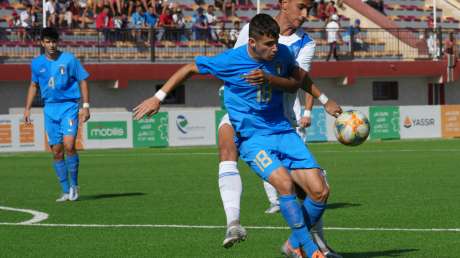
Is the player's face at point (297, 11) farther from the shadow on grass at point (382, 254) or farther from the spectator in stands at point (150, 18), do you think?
the spectator in stands at point (150, 18)

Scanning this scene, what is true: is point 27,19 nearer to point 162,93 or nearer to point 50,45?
point 50,45

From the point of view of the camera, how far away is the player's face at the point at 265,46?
8430 millimetres

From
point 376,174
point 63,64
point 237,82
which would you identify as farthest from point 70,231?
point 376,174

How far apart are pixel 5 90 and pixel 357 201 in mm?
27119

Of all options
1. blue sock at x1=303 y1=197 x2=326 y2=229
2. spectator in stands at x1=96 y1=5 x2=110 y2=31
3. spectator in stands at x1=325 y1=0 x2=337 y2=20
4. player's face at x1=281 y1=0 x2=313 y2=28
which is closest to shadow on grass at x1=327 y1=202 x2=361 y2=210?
player's face at x1=281 y1=0 x2=313 y2=28

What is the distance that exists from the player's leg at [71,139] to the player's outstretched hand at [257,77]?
7239 millimetres

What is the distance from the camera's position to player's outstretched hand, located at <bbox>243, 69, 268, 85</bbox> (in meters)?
8.49

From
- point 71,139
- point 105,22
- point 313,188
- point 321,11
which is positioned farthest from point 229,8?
point 313,188

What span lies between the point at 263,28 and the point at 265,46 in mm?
144

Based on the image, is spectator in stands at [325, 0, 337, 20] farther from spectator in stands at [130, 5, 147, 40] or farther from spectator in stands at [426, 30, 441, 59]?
spectator in stands at [130, 5, 147, 40]

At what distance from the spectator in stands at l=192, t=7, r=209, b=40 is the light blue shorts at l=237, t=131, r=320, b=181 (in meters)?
33.4

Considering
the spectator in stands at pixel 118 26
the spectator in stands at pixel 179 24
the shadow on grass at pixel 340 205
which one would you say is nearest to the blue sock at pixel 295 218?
the shadow on grass at pixel 340 205

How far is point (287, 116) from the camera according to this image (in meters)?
9.45

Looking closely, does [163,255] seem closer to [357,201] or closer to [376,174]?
[357,201]
